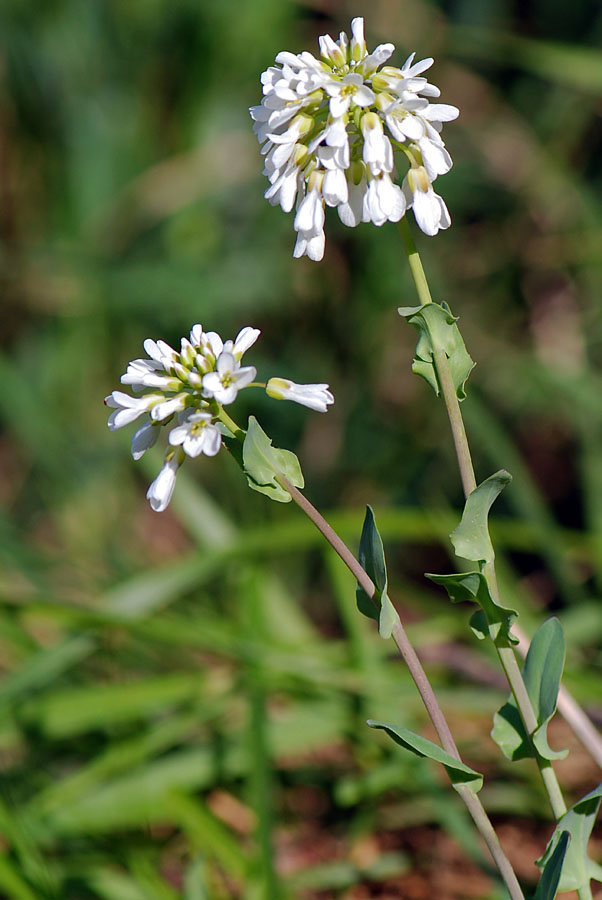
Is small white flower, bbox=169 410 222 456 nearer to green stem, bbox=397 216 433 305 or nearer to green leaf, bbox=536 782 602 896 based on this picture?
green stem, bbox=397 216 433 305

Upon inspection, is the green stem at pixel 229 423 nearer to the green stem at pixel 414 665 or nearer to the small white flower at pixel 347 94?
the green stem at pixel 414 665

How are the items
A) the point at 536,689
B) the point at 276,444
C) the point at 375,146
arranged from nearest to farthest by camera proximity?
the point at 375,146, the point at 536,689, the point at 276,444

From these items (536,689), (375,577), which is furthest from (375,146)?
(536,689)

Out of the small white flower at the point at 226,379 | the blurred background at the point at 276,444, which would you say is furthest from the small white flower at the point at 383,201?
the blurred background at the point at 276,444

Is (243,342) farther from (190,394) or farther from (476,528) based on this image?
(476,528)

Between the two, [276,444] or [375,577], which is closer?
[375,577]

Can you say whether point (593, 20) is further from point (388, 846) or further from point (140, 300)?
point (388, 846)
